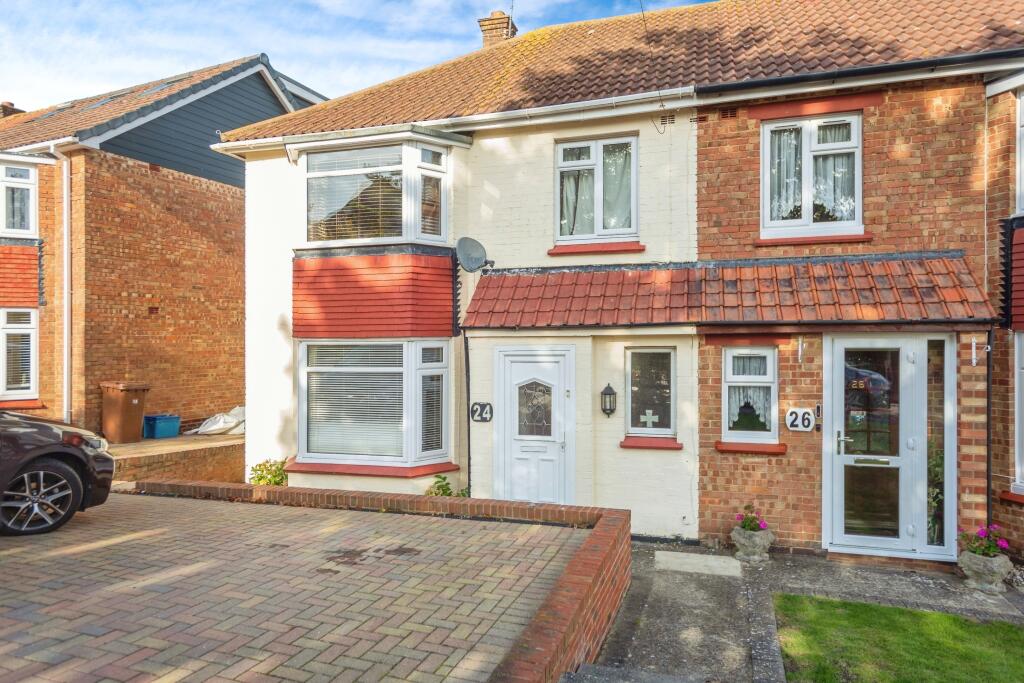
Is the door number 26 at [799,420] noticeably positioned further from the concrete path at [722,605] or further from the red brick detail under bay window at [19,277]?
the red brick detail under bay window at [19,277]

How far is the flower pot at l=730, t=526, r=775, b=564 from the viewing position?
24.8 feet

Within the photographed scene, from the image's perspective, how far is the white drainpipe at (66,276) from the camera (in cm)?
1366

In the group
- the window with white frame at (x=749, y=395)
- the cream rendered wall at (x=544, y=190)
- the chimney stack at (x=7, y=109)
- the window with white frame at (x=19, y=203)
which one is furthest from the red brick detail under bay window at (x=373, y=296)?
the chimney stack at (x=7, y=109)

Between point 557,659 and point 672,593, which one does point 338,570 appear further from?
point 672,593

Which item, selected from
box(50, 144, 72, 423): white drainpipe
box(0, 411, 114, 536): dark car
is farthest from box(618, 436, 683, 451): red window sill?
box(50, 144, 72, 423): white drainpipe

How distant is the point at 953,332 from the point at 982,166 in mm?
1969

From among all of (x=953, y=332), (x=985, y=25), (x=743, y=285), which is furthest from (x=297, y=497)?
(x=985, y=25)

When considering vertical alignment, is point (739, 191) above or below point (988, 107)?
below

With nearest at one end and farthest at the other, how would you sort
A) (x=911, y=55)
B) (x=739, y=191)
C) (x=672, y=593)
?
1. (x=672, y=593)
2. (x=911, y=55)
3. (x=739, y=191)

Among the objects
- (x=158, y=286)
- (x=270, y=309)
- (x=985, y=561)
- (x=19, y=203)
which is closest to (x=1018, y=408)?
(x=985, y=561)

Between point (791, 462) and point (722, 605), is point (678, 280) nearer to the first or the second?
point (791, 462)

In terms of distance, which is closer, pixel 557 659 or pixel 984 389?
pixel 557 659

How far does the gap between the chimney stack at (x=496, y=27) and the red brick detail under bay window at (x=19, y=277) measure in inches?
404

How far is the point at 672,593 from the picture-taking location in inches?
257
